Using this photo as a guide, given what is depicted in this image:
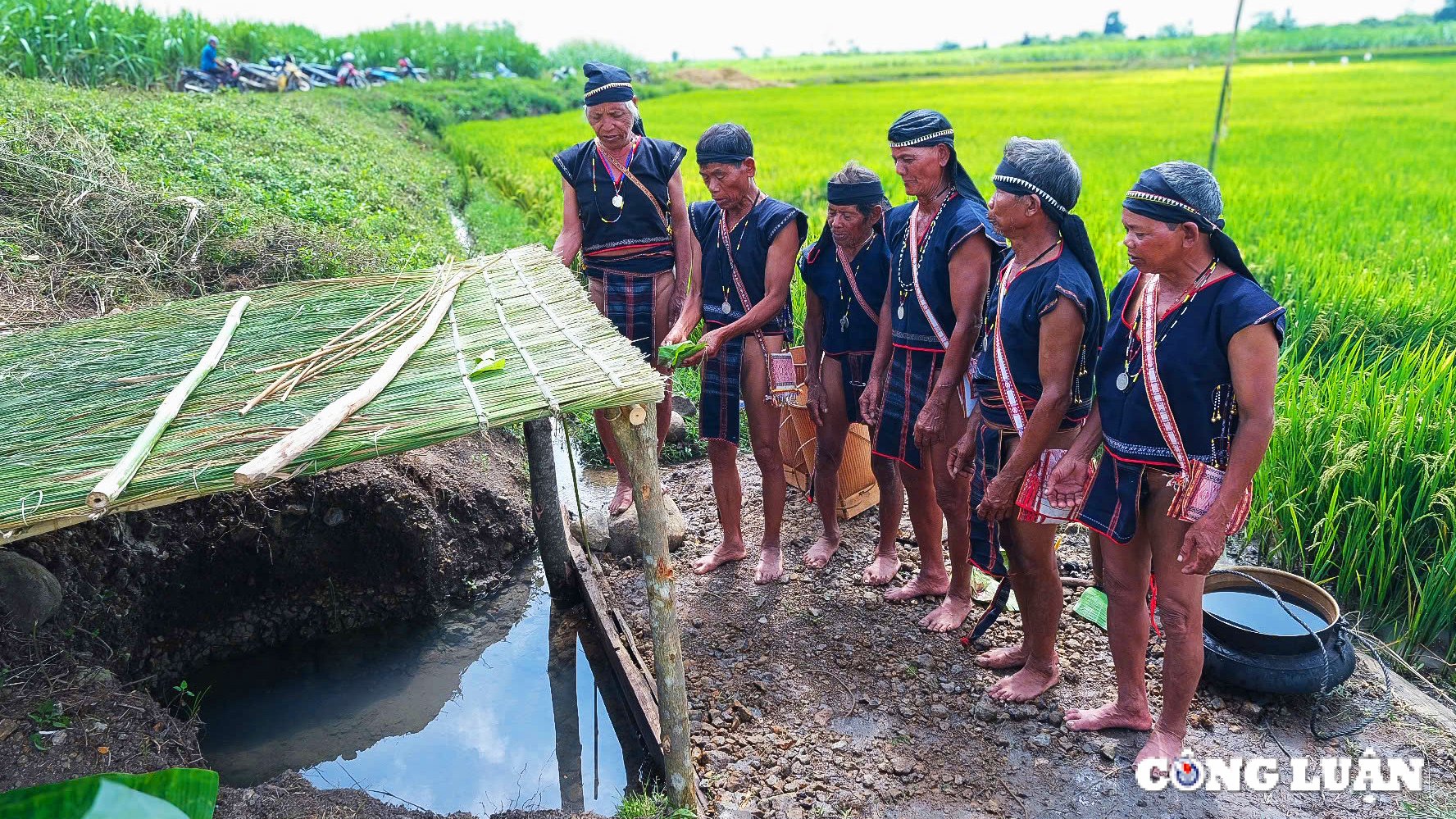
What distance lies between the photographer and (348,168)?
9.86 m

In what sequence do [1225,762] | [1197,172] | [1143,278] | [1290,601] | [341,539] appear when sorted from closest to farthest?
[1197,172], [1143,278], [1225,762], [1290,601], [341,539]

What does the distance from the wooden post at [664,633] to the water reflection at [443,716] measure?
48 cm

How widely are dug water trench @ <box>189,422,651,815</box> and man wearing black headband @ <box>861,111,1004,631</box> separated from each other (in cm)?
137

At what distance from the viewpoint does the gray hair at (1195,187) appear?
2377mm

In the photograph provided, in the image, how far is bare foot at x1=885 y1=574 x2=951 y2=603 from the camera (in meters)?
3.88

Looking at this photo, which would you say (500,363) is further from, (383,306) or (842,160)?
(842,160)

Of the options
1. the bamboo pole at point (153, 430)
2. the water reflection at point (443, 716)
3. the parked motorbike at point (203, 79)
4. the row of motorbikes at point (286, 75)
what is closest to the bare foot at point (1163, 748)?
the water reflection at point (443, 716)

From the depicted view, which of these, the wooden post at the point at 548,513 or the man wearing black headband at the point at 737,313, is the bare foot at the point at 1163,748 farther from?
the wooden post at the point at 548,513

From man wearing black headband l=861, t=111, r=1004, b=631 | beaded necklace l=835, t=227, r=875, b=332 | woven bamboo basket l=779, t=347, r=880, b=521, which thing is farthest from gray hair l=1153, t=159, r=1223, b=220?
woven bamboo basket l=779, t=347, r=880, b=521

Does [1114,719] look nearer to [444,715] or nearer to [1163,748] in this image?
[1163,748]

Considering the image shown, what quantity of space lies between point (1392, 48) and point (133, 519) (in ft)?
159

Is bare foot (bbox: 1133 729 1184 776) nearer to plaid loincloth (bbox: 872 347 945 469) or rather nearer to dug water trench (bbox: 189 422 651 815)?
plaid loincloth (bbox: 872 347 945 469)

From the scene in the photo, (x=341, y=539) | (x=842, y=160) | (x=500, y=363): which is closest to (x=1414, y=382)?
(x=500, y=363)

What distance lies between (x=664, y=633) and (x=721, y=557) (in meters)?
1.44
